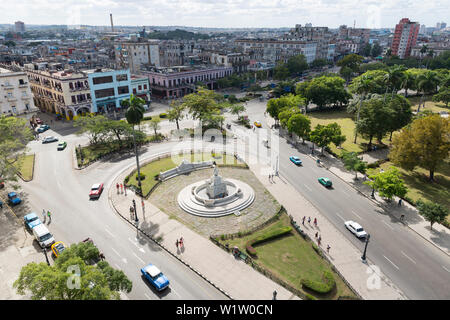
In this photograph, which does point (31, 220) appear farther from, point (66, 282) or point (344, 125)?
point (344, 125)

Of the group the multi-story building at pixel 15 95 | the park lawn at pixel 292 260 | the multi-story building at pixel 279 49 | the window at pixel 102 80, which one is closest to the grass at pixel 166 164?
the park lawn at pixel 292 260

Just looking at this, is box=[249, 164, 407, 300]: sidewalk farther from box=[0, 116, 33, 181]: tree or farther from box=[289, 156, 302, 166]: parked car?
box=[0, 116, 33, 181]: tree

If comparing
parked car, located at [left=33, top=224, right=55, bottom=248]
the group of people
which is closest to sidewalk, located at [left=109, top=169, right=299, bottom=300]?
the group of people

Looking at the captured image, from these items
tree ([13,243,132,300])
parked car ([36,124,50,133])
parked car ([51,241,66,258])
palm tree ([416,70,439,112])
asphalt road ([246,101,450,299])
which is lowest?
asphalt road ([246,101,450,299])

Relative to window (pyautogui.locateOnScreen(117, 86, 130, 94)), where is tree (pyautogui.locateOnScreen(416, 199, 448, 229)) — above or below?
below
